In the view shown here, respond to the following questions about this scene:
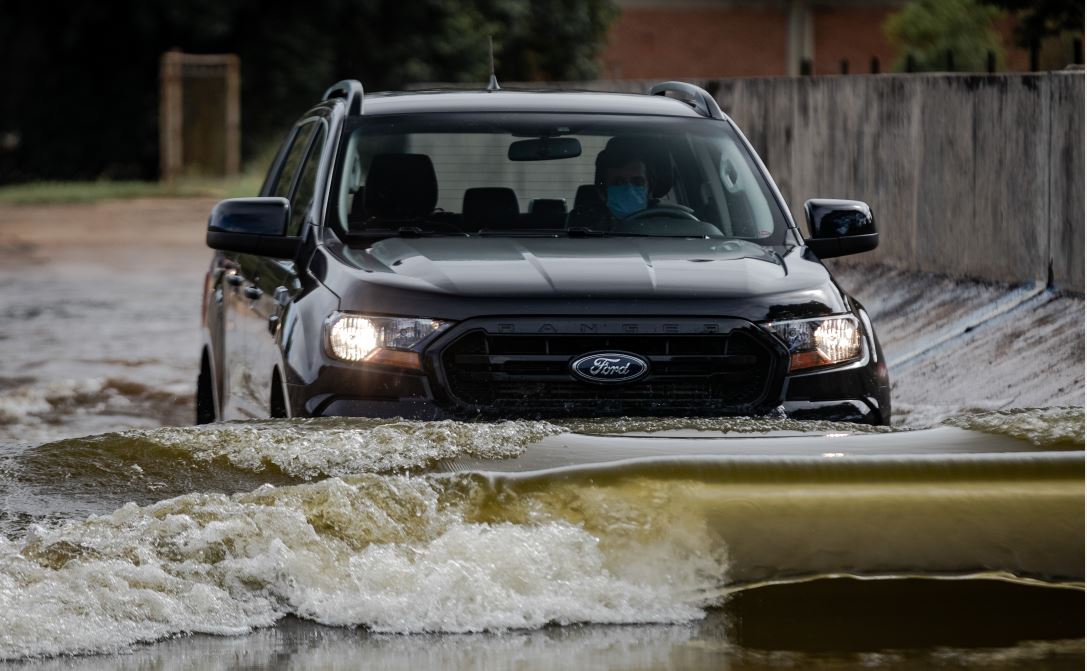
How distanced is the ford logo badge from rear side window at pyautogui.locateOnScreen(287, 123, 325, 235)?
1.64m

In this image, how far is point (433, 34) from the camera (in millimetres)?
44094

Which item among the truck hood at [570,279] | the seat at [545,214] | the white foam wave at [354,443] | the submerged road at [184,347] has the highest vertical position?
the seat at [545,214]

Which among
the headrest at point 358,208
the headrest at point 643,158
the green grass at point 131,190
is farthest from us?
the green grass at point 131,190

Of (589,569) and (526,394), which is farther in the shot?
(526,394)

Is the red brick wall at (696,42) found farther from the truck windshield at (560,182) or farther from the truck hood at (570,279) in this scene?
the truck hood at (570,279)

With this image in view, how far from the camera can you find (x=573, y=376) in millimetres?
6027

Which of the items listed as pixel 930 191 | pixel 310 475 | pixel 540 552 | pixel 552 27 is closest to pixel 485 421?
pixel 310 475

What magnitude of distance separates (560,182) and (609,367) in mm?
1706

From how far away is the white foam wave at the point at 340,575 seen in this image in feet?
14.9

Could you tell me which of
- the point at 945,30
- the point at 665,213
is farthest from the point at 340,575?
the point at 945,30

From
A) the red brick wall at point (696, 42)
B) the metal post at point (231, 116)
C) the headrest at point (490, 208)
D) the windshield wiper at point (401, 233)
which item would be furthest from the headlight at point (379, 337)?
the red brick wall at point (696, 42)

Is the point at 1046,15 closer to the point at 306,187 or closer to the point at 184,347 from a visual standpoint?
the point at 184,347

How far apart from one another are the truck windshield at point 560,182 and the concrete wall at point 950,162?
3879 mm

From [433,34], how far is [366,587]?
132 ft
